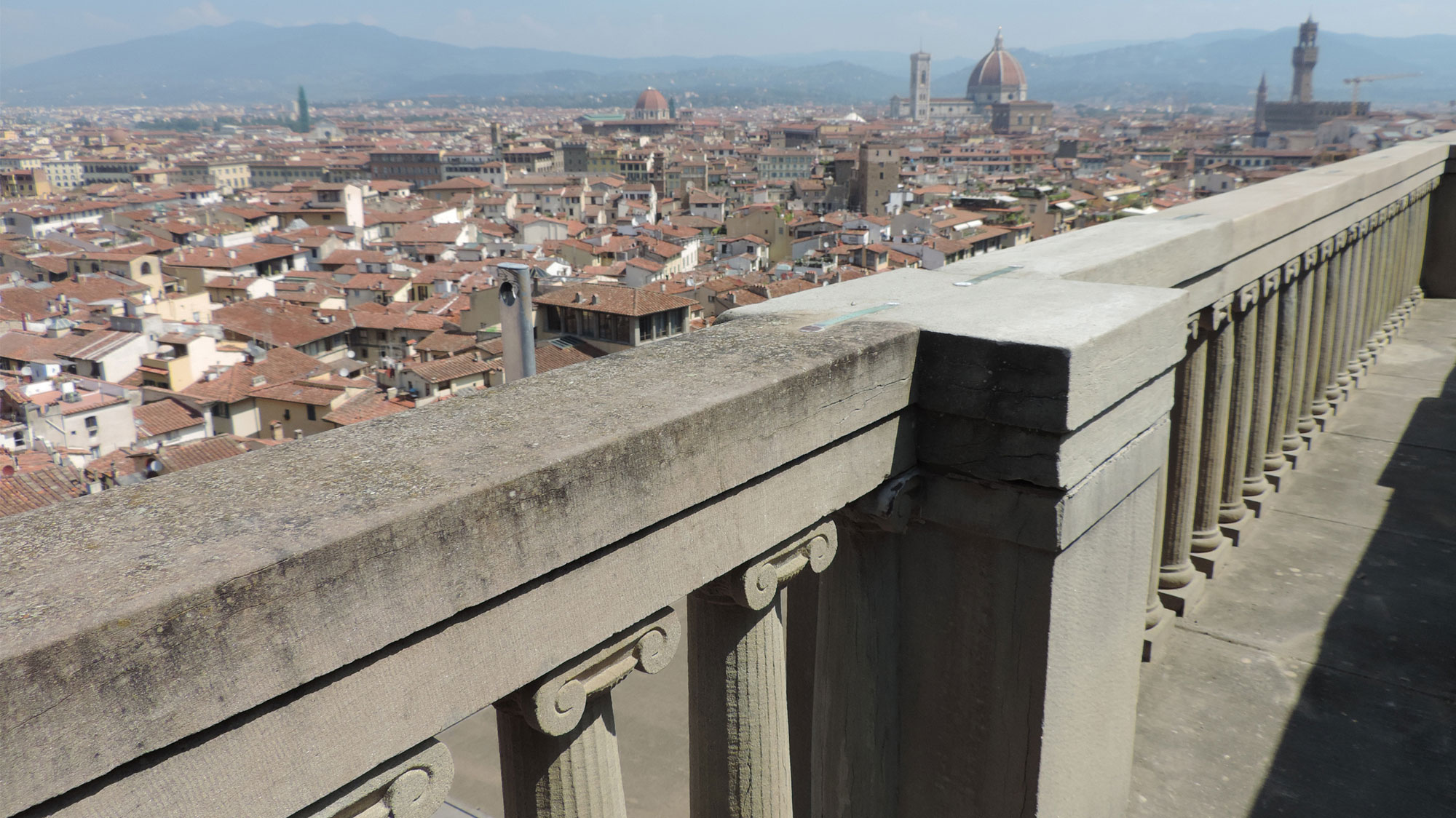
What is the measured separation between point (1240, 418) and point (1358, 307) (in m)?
3.09

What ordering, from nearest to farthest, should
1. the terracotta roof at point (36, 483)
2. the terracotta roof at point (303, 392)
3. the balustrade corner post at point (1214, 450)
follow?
the balustrade corner post at point (1214, 450), the terracotta roof at point (36, 483), the terracotta roof at point (303, 392)

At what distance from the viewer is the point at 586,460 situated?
142cm

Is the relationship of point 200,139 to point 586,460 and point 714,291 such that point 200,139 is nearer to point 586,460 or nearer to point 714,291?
point 714,291

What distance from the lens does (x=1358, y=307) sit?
6.92 m

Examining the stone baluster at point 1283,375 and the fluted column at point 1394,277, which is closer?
the stone baluster at point 1283,375

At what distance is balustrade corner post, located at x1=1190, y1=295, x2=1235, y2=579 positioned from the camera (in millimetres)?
4074

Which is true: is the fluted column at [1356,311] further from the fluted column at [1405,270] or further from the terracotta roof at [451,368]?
the terracotta roof at [451,368]

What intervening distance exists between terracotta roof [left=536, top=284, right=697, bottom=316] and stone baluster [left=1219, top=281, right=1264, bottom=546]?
79.1 ft

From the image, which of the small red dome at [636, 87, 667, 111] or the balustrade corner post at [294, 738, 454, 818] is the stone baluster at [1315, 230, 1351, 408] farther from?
the small red dome at [636, 87, 667, 111]

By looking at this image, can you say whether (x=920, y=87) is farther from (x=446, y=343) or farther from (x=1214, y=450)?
(x=1214, y=450)

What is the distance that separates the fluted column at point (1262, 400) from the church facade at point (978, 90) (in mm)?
178750

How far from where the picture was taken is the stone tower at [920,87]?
187 m

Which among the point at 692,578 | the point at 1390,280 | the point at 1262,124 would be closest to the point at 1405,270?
the point at 1390,280

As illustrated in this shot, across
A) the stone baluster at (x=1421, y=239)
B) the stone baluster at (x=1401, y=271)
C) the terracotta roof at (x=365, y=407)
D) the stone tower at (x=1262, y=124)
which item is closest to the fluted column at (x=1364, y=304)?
the stone baluster at (x=1401, y=271)
